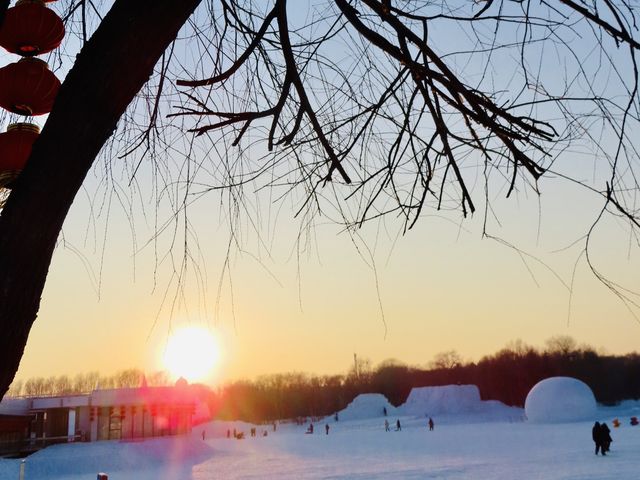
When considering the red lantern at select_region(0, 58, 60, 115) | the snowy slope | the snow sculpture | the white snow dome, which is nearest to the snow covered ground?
the red lantern at select_region(0, 58, 60, 115)

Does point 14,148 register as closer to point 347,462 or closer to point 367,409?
point 347,462

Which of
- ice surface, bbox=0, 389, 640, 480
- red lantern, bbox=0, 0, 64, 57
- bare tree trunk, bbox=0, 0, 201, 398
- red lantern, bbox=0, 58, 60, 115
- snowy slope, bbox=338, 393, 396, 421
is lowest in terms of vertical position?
snowy slope, bbox=338, 393, 396, 421

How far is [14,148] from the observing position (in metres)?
2.23

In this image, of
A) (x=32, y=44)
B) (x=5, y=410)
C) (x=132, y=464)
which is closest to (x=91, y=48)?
(x=32, y=44)

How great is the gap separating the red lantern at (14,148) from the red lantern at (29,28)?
0.41m

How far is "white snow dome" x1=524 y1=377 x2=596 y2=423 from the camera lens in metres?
40.0

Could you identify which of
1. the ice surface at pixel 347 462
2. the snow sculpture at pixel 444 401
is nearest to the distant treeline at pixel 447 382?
the snow sculpture at pixel 444 401

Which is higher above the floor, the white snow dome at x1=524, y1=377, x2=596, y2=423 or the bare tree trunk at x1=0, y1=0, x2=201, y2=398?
the bare tree trunk at x1=0, y1=0, x2=201, y2=398

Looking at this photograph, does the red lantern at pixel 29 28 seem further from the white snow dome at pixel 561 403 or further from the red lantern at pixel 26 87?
the white snow dome at pixel 561 403

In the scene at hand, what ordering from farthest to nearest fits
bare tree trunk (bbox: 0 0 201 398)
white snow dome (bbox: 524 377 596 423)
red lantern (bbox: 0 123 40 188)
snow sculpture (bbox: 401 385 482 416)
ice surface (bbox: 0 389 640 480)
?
snow sculpture (bbox: 401 385 482 416), white snow dome (bbox: 524 377 596 423), ice surface (bbox: 0 389 640 480), red lantern (bbox: 0 123 40 188), bare tree trunk (bbox: 0 0 201 398)

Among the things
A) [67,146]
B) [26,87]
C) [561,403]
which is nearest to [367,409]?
[561,403]

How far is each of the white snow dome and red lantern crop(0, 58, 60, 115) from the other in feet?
141

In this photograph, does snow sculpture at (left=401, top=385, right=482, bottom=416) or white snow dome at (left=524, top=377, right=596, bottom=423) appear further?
snow sculpture at (left=401, top=385, right=482, bottom=416)

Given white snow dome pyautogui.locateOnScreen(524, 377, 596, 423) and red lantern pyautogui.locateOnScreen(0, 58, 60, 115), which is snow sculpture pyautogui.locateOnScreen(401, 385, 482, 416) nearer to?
white snow dome pyautogui.locateOnScreen(524, 377, 596, 423)
